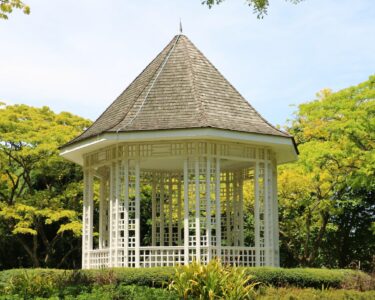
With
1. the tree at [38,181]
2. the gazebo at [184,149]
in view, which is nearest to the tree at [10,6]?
the gazebo at [184,149]

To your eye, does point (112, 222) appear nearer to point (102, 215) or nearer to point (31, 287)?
point (102, 215)

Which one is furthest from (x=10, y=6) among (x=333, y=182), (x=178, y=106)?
(x=333, y=182)

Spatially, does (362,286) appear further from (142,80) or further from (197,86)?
(142,80)

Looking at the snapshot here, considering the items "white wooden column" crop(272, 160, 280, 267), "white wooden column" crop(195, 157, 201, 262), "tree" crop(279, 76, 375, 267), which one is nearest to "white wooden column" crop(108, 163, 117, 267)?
"white wooden column" crop(195, 157, 201, 262)

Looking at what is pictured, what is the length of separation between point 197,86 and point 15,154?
429 inches

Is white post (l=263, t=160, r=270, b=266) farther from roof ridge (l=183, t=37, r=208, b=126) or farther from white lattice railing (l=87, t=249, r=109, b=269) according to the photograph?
white lattice railing (l=87, t=249, r=109, b=269)

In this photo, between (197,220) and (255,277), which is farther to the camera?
(197,220)

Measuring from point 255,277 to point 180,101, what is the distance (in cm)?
496

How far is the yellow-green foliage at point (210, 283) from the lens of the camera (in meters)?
12.1

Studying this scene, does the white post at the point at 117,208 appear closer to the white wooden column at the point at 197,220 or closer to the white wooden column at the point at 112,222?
the white wooden column at the point at 112,222

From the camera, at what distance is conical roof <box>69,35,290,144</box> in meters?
15.6

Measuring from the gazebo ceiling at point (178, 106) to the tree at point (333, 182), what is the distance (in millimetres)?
5510

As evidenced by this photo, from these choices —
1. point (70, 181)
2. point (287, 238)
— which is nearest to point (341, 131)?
point (287, 238)

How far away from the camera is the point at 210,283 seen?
40.0 feet
